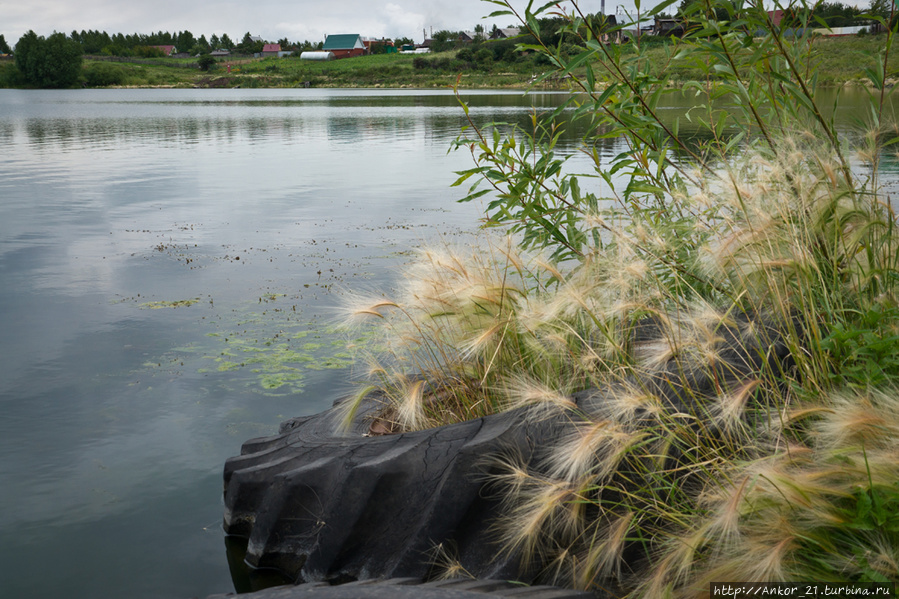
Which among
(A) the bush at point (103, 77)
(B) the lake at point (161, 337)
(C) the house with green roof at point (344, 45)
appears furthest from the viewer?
(C) the house with green roof at point (344, 45)

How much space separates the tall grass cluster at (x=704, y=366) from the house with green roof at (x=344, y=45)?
115639mm

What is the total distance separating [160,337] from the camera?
5.58 metres

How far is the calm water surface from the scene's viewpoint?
3178 mm

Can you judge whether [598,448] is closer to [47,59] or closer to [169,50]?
[47,59]

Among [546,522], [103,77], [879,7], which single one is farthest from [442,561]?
[103,77]

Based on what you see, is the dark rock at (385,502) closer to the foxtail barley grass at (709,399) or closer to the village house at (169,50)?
the foxtail barley grass at (709,399)

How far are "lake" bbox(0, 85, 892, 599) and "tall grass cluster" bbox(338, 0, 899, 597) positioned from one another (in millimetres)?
1240

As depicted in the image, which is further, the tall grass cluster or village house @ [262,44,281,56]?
village house @ [262,44,281,56]

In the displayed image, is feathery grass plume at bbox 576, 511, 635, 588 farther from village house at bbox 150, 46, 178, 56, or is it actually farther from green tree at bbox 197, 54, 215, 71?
village house at bbox 150, 46, 178, 56

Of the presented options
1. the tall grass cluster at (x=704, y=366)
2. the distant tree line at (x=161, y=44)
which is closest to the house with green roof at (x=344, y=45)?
the distant tree line at (x=161, y=44)

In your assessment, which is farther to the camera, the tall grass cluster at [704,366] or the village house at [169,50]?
the village house at [169,50]

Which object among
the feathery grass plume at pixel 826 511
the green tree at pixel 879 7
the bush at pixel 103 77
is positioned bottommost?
the feathery grass plume at pixel 826 511

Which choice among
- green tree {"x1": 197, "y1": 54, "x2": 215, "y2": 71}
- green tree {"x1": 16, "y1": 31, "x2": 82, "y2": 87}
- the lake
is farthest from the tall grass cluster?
green tree {"x1": 197, "y1": 54, "x2": 215, "y2": 71}

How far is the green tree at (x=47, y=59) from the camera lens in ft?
227
